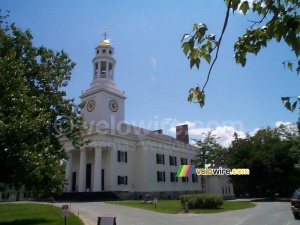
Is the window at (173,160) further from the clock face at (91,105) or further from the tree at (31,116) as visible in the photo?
the tree at (31,116)

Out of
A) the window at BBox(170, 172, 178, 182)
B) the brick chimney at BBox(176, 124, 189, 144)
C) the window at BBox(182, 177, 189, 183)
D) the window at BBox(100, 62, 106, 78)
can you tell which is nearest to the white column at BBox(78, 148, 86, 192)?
the window at BBox(100, 62, 106, 78)

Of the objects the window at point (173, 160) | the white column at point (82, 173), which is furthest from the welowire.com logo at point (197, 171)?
the white column at point (82, 173)

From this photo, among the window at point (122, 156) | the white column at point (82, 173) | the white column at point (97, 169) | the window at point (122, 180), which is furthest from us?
the window at point (122, 156)

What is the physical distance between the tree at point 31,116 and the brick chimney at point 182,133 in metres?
41.7

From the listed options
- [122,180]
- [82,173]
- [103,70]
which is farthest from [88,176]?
[103,70]

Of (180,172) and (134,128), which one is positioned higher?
(134,128)

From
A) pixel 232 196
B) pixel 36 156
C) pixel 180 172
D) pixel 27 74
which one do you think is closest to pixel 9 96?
pixel 36 156

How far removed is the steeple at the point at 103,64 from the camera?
167ft

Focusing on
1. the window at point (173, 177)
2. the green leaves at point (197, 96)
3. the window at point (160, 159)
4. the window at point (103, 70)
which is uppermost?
the window at point (103, 70)

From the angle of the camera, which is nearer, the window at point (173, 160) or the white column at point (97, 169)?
A: the white column at point (97, 169)

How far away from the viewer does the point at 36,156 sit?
52.5 ft

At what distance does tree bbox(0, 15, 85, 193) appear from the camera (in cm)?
1545

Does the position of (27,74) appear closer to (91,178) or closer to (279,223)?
(279,223)

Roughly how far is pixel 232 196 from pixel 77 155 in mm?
31530
